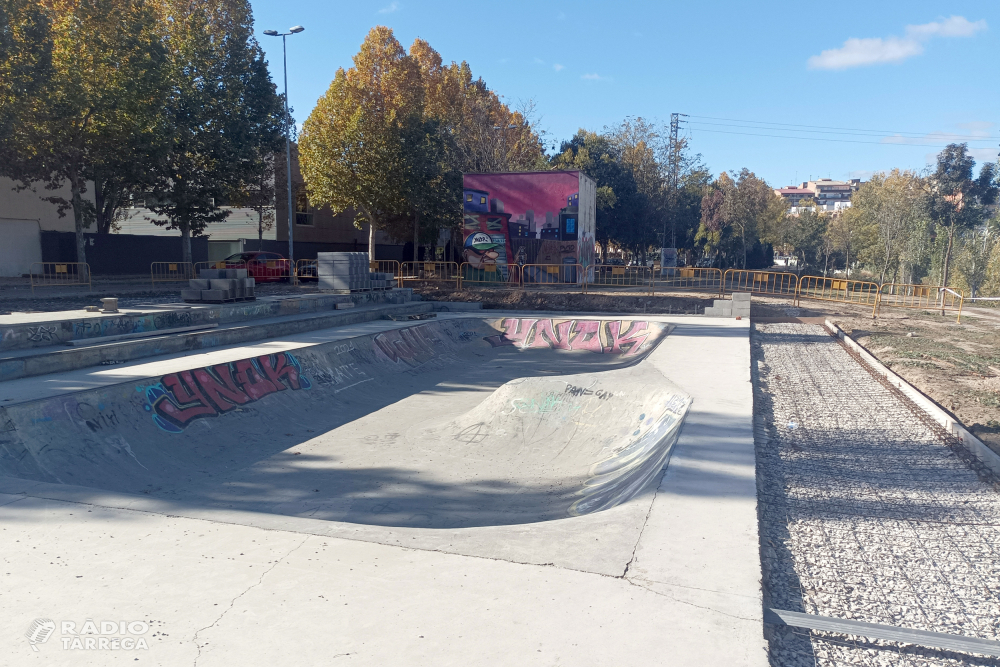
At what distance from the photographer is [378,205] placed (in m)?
28.2

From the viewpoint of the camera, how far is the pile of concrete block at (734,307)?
709 inches

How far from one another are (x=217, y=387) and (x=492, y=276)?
18.2 metres

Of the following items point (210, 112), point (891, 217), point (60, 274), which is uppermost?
point (210, 112)

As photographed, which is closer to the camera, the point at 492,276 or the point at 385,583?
the point at 385,583

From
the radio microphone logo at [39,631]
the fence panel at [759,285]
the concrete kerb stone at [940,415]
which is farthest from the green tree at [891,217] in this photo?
the radio microphone logo at [39,631]

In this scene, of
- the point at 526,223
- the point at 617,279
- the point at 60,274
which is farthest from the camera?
the point at 617,279

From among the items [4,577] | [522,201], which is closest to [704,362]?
[4,577]

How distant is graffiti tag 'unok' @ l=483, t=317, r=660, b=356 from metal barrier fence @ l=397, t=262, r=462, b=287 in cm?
762

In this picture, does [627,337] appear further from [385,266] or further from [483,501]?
[385,266]

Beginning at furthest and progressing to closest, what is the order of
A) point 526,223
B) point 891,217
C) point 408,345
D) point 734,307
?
point 891,217 < point 526,223 < point 734,307 < point 408,345

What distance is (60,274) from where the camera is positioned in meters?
22.9

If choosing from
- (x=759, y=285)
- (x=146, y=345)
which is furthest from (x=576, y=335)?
(x=759, y=285)

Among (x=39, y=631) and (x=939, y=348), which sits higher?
(x=939, y=348)

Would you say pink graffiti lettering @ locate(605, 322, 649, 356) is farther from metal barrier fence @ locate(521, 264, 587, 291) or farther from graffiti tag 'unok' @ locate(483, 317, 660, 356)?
metal barrier fence @ locate(521, 264, 587, 291)
